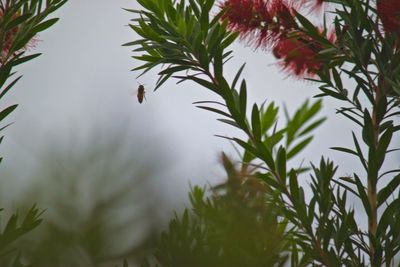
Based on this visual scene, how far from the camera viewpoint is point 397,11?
22.3 inches

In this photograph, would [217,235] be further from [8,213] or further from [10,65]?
[10,65]

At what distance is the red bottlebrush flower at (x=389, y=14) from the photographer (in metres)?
0.57

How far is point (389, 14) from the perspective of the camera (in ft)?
1.91

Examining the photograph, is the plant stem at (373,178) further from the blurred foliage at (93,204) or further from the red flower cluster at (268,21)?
the blurred foliage at (93,204)

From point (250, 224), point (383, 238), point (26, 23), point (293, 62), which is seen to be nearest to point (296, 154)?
point (293, 62)

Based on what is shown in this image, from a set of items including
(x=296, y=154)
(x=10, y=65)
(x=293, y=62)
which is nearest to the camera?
(x=10, y=65)

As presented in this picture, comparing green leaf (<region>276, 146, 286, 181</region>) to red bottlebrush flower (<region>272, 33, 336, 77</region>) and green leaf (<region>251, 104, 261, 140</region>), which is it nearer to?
green leaf (<region>251, 104, 261, 140</region>)

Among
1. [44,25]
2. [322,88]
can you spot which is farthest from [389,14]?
[44,25]

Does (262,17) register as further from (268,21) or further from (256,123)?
(256,123)

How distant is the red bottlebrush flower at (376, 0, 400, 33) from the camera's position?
0.57 meters

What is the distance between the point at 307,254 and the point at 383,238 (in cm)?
9

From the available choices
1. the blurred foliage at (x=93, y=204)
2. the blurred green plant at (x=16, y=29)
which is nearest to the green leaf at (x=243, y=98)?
the blurred green plant at (x=16, y=29)

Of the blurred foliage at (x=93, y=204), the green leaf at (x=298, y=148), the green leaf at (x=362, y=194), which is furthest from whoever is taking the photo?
the green leaf at (x=298, y=148)

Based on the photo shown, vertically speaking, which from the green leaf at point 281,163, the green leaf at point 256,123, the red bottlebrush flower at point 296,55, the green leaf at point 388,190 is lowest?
the green leaf at point 388,190
